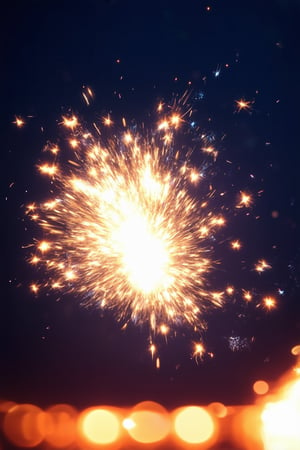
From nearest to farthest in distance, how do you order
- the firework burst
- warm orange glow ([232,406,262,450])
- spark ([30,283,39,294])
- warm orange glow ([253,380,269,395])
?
warm orange glow ([232,406,262,450]) → the firework burst → warm orange glow ([253,380,269,395]) → spark ([30,283,39,294])

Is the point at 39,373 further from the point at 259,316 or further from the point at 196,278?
the point at 259,316

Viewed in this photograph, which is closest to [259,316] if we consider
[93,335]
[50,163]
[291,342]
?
[291,342]

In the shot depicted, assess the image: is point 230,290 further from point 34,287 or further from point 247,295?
point 34,287

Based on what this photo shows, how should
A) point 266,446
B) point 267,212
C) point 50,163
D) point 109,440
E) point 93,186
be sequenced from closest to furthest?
point 266,446
point 109,440
point 93,186
point 50,163
point 267,212

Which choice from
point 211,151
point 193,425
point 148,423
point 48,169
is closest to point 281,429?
point 193,425

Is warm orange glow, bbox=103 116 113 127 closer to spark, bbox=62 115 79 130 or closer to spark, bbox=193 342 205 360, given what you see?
spark, bbox=62 115 79 130

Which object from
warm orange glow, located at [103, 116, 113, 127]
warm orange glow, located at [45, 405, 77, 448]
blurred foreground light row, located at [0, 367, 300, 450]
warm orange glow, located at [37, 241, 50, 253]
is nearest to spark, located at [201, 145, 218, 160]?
warm orange glow, located at [103, 116, 113, 127]
